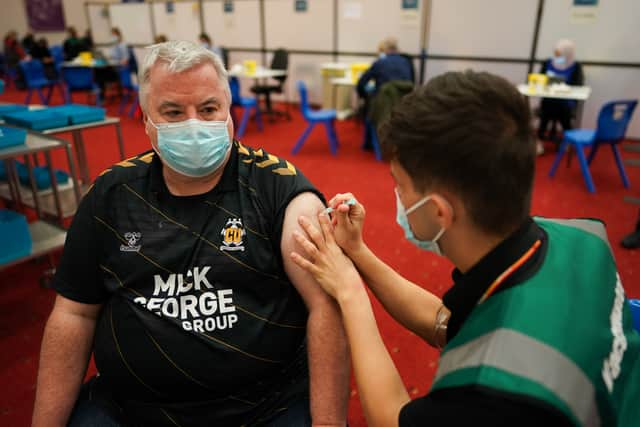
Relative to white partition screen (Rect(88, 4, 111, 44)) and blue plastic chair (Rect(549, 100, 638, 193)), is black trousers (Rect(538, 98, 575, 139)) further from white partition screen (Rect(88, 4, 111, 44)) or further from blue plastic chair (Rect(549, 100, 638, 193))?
white partition screen (Rect(88, 4, 111, 44))

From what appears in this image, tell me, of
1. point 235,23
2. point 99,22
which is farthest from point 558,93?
point 99,22

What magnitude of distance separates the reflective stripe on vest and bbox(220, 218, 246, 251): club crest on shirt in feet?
2.18

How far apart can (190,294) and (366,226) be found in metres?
2.33

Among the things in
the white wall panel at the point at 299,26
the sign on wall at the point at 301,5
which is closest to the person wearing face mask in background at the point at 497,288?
the white wall panel at the point at 299,26

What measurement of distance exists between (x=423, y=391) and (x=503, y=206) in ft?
4.37

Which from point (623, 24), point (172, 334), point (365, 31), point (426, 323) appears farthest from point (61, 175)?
point (623, 24)

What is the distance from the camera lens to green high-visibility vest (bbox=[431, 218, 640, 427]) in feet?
1.92

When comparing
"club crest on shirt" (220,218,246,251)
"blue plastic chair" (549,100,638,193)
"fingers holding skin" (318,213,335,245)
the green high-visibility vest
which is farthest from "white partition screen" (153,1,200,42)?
the green high-visibility vest

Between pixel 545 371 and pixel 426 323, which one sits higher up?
pixel 545 371

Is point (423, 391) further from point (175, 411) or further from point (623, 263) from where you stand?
point (623, 263)

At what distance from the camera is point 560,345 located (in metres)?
0.61

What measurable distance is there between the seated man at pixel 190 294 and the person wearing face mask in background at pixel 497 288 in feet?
0.99

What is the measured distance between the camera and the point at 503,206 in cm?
72

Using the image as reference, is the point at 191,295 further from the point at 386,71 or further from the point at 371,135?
the point at 371,135
